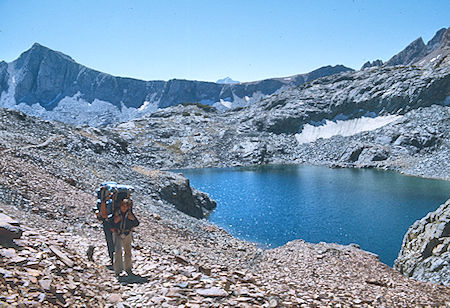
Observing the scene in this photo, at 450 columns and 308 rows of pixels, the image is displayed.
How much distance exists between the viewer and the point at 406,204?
48.3 m

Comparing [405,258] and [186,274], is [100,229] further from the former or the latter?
[405,258]

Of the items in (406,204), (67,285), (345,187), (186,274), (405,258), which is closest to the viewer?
(67,285)

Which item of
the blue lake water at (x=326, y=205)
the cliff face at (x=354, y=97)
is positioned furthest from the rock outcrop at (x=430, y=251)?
the cliff face at (x=354, y=97)

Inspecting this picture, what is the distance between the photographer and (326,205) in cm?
4884

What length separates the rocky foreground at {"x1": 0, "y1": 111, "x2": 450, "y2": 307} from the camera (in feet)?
23.9

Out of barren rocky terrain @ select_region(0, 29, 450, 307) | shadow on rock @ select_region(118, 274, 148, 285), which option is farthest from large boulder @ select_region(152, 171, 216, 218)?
shadow on rock @ select_region(118, 274, 148, 285)

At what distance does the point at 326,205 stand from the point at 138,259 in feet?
140

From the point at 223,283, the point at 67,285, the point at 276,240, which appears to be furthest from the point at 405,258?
the point at 67,285

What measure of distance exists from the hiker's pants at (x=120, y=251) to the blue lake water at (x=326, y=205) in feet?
85.8

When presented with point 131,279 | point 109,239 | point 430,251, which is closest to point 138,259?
point 109,239

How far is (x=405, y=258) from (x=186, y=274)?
18370 mm

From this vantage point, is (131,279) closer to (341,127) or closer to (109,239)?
(109,239)

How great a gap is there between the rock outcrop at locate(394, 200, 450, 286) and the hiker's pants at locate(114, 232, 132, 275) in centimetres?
1622

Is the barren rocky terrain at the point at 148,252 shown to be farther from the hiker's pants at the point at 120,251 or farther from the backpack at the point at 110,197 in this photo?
the backpack at the point at 110,197
